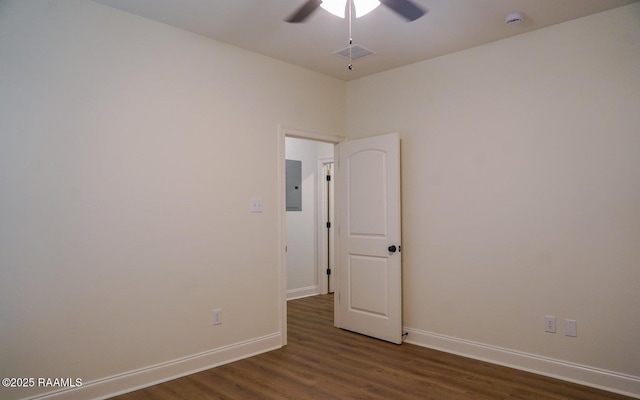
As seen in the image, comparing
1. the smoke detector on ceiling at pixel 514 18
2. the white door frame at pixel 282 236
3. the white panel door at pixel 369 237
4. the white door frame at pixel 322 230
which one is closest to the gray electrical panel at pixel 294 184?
the white door frame at pixel 322 230

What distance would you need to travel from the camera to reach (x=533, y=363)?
3270 mm

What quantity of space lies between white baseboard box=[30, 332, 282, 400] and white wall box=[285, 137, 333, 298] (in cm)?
221

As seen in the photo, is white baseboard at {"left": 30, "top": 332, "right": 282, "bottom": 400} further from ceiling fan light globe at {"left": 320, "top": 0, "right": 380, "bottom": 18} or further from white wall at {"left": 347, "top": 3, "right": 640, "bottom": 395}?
ceiling fan light globe at {"left": 320, "top": 0, "right": 380, "bottom": 18}

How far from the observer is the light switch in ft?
12.5

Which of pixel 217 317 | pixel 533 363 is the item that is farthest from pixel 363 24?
pixel 533 363

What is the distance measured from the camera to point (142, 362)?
9.95ft

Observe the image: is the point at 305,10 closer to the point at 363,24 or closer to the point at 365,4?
the point at 365,4

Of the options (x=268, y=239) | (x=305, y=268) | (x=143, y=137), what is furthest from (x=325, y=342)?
(x=143, y=137)

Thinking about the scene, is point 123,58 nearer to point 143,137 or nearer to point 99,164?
point 143,137

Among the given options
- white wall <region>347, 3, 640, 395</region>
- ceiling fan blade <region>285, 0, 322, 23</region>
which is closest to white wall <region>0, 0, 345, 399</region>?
ceiling fan blade <region>285, 0, 322, 23</region>

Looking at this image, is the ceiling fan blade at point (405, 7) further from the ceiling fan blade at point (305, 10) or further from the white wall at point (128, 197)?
the white wall at point (128, 197)

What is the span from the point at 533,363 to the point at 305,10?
127 inches

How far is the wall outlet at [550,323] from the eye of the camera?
10.5ft

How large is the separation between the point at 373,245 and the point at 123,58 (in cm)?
Result: 288
